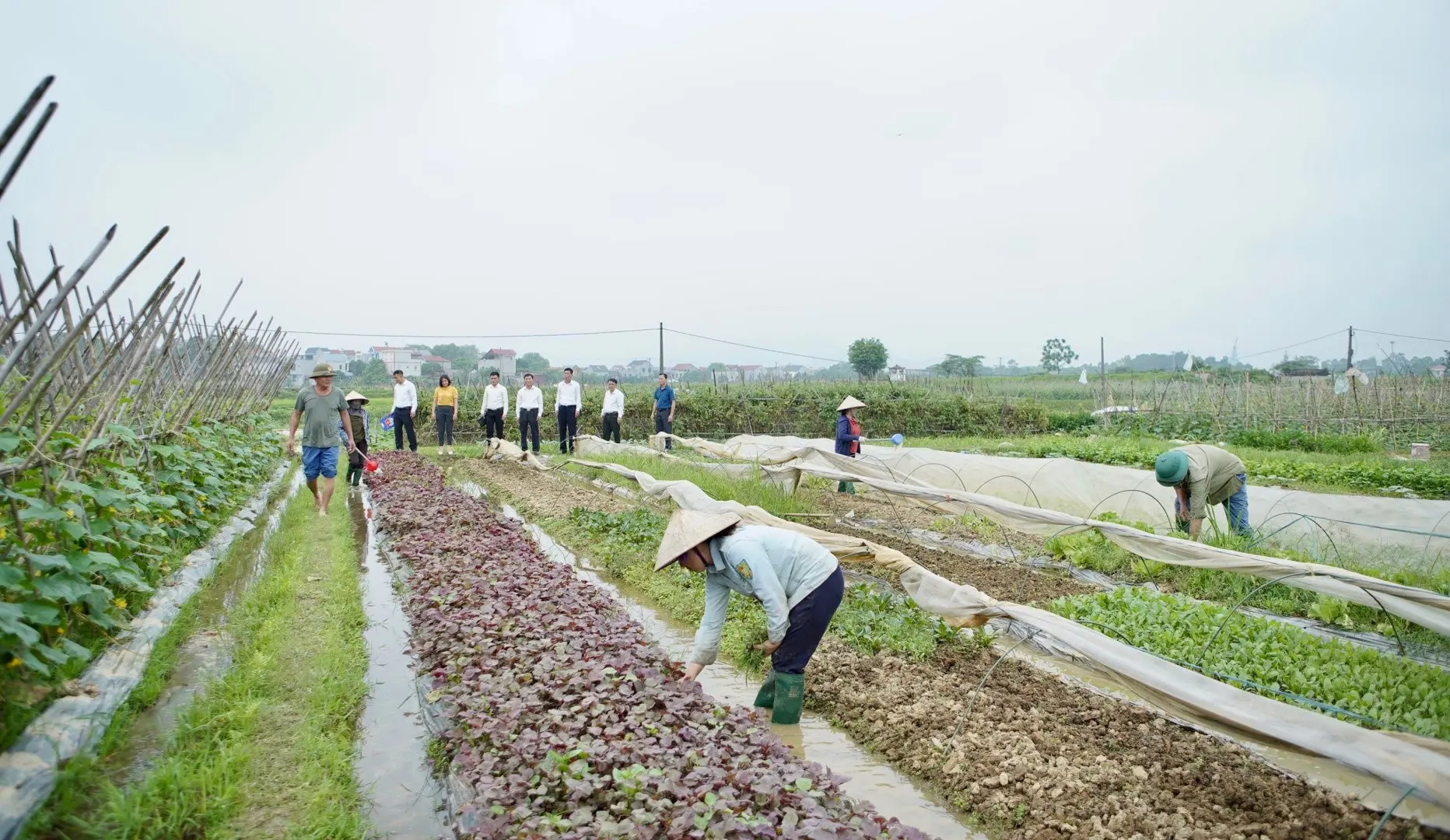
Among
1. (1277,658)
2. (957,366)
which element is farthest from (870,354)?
(1277,658)

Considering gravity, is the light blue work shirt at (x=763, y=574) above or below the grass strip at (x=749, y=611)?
above

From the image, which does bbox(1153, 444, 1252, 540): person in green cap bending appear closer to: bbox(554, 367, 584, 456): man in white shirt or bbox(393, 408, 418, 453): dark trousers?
bbox(554, 367, 584, 456): man in white shirt

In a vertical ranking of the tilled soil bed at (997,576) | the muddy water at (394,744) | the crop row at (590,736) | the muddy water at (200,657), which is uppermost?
the crop row at (590,736)

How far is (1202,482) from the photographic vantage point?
23.8ft

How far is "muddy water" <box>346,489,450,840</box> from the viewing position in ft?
11.3

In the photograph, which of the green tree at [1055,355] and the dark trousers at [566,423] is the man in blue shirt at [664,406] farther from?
the green tree at [1055,355]

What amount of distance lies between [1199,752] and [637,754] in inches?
104

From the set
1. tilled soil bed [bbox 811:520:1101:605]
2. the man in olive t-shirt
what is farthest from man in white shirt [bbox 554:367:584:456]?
tilled soil bed [bbox 811:520:1101:605]

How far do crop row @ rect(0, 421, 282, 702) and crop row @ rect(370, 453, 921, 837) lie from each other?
1.68 meters

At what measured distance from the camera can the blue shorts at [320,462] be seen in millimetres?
9289

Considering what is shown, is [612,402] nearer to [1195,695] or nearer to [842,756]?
[842,756]

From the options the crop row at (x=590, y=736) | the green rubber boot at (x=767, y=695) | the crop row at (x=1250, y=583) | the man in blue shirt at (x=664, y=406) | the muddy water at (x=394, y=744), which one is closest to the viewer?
the crop row at (x=590, y=736)

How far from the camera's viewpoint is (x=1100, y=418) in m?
24.2

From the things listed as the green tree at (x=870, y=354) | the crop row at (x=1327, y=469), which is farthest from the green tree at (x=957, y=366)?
the crop row at (x=1327, y=469)
